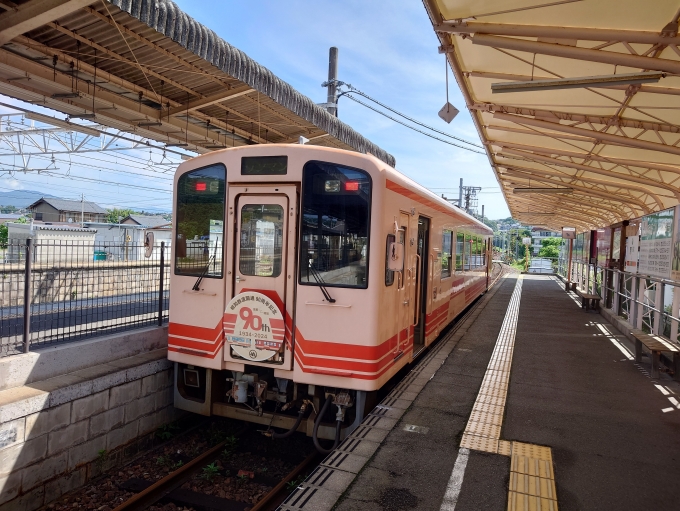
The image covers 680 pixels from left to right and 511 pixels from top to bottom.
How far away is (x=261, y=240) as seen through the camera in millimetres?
5160

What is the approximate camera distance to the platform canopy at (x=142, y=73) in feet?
16.7

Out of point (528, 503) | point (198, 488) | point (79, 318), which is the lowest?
point (198, 488)

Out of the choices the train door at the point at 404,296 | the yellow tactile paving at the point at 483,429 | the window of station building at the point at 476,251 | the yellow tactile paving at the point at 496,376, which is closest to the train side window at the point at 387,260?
the train door at the point at 404,296

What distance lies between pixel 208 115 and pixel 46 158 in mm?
13559

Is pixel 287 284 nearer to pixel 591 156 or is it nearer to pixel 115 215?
pixel 591 156

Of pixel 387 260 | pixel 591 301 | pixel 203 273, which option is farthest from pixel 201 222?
pixel 591 301

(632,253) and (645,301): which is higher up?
(632,253)

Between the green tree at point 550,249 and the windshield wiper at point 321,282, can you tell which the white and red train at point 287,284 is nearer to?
the windshield wiper at point 321,282

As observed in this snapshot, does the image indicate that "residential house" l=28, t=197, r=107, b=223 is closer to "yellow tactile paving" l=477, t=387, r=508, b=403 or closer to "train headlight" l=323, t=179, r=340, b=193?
"train headlight" l=323, t=179, r=340, b=193

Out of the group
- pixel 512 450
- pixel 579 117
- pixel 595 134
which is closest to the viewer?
pixel 512 450

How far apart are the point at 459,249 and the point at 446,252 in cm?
169

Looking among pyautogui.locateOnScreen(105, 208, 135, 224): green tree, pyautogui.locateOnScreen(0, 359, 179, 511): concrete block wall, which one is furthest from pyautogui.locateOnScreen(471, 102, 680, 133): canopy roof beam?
pyautogui.locateOnScreen(105, 208, 135, 224): green tree

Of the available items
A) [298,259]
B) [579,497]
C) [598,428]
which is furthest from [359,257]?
[598,428]

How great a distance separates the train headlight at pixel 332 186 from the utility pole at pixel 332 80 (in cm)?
1028
